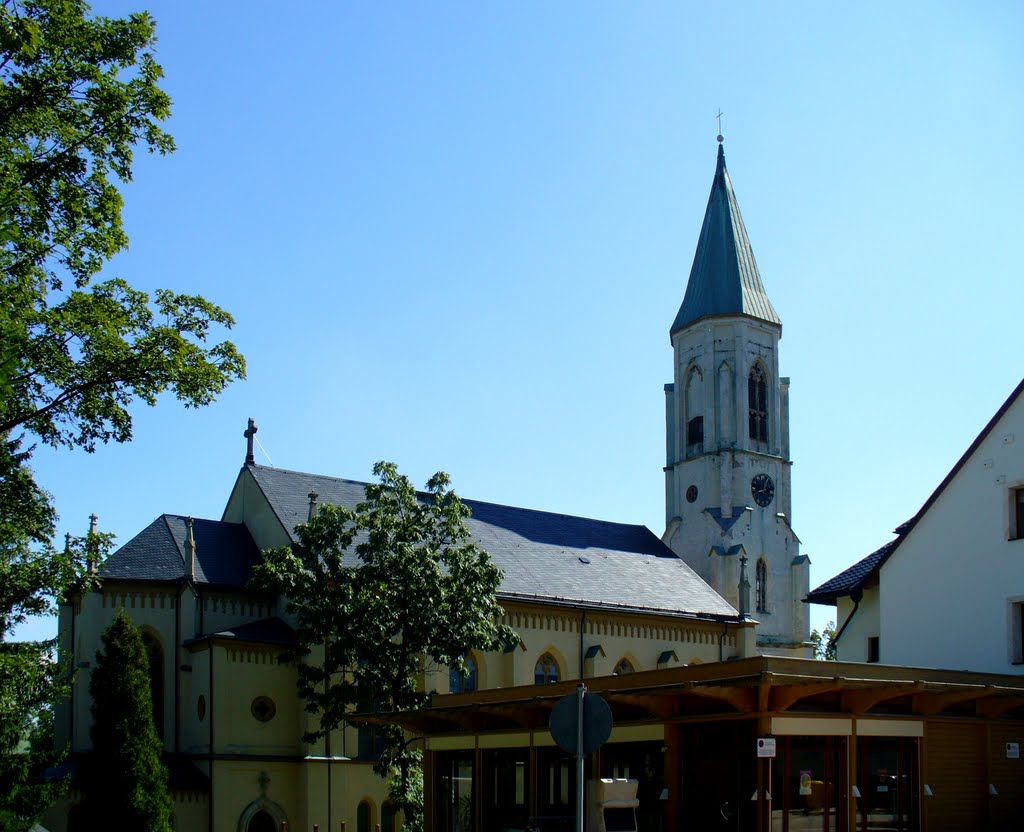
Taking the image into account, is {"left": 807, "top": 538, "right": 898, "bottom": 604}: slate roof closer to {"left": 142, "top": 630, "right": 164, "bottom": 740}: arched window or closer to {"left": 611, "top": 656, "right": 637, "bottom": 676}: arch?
{"left": 611, "top": 656, "right": 637, "bottom": 676}: arch

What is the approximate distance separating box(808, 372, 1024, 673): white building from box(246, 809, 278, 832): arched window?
1708 cm

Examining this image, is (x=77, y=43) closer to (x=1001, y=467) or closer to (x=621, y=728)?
(x=621, y=728)

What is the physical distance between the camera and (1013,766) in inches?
815

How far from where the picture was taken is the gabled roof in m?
26.5

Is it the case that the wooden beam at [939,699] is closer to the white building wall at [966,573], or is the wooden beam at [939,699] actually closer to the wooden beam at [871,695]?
the wooden beam at [871,695]

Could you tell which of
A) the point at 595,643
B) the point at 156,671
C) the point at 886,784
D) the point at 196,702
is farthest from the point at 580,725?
the point at 595,643

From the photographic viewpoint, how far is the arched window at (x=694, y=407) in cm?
6475

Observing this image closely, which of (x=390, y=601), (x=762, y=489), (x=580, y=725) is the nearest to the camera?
(x=580, y=725)

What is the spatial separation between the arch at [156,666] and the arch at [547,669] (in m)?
12.1

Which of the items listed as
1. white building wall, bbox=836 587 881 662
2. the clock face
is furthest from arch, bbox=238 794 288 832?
the clock face

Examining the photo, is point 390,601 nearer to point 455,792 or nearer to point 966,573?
point 455,792

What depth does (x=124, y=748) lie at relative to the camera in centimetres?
3042

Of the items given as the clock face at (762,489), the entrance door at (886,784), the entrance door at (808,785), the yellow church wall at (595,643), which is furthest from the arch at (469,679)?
the clock face at (762,489)

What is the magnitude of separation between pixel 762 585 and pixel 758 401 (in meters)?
9.79
